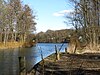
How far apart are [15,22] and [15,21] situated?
1.86ft

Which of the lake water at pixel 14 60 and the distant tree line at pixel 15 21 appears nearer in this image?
the lake water at pixel 14 60

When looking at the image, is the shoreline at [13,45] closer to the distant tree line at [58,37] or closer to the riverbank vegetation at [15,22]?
the riverbank vegetation at [15,22]

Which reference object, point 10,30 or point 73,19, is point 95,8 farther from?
point 10,30

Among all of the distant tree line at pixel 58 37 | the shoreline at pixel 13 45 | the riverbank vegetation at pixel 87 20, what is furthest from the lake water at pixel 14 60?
the shoreline at pixel 13 45

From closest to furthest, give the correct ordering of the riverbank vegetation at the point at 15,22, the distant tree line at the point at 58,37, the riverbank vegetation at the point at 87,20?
1. the distant tree line at the point at 58,37
2. the riverbank vegetation at the point at 87,20
3. the riverbank vegetation at the point at 15,22

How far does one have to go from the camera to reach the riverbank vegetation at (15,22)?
2878 inches

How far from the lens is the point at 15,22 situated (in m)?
81.4

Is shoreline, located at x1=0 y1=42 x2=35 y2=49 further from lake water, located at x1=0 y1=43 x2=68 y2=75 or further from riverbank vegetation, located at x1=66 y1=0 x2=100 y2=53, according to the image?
riverbank vegetation, located at x1=66 y1=0 x2=100 y2=53

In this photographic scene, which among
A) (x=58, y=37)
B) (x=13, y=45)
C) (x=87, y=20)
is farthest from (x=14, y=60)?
(x=13, y=45)

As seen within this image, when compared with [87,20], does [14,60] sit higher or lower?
lower

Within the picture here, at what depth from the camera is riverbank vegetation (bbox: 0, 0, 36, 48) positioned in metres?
73.1

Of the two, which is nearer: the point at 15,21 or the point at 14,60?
the point at 14,60

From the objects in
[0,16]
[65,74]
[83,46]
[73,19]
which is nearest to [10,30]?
[0,16]

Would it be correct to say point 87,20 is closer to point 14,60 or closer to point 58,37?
point 14,60
